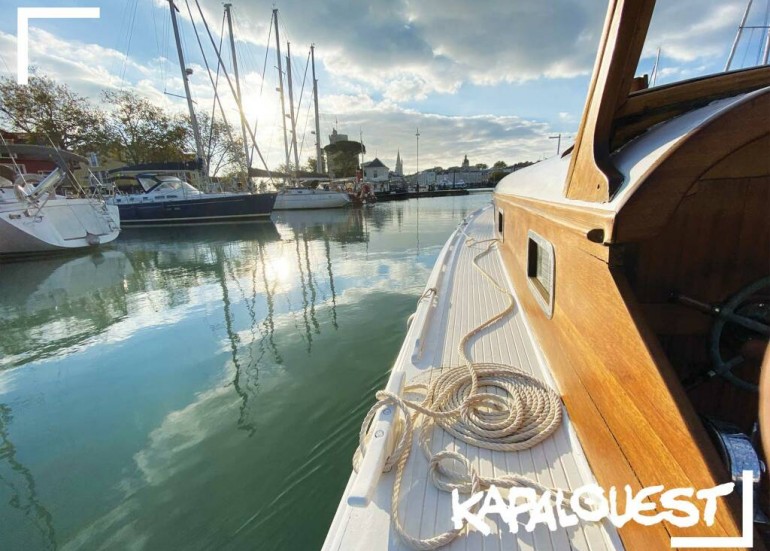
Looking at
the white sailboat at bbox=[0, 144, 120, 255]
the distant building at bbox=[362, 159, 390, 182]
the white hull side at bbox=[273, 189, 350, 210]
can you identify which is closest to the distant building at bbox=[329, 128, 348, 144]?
the distant building at bbox=[362, 159, 390, 182]

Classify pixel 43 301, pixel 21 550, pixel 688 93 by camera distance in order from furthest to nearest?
1. pixel 43 301
2. pixel 21 550
3. pixel 688 93

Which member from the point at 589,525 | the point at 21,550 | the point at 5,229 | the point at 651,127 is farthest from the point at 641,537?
the point at 5,229

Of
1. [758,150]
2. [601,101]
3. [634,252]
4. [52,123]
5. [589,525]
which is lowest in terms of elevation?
[589,525]

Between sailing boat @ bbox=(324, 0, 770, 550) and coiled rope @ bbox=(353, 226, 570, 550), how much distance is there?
1cm

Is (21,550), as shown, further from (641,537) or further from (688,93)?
(688,93)

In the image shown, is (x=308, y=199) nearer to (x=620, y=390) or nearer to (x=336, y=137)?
(x=620, y=390)

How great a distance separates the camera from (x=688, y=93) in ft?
5.22

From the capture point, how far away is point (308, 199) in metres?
31.0

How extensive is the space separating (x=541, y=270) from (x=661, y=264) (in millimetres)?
1188

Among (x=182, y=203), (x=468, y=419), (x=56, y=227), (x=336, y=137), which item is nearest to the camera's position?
(x=468, y=419)

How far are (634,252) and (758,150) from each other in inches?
22.7

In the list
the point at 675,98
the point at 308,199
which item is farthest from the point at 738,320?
the point at 308,199

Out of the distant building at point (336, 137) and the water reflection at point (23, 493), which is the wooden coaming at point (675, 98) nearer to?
the water reflection at point (23, 493)

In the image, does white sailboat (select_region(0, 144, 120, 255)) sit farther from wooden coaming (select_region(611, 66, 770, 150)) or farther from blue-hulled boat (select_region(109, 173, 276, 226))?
wooden coaming (select_region(611, 66, 770, 150))
